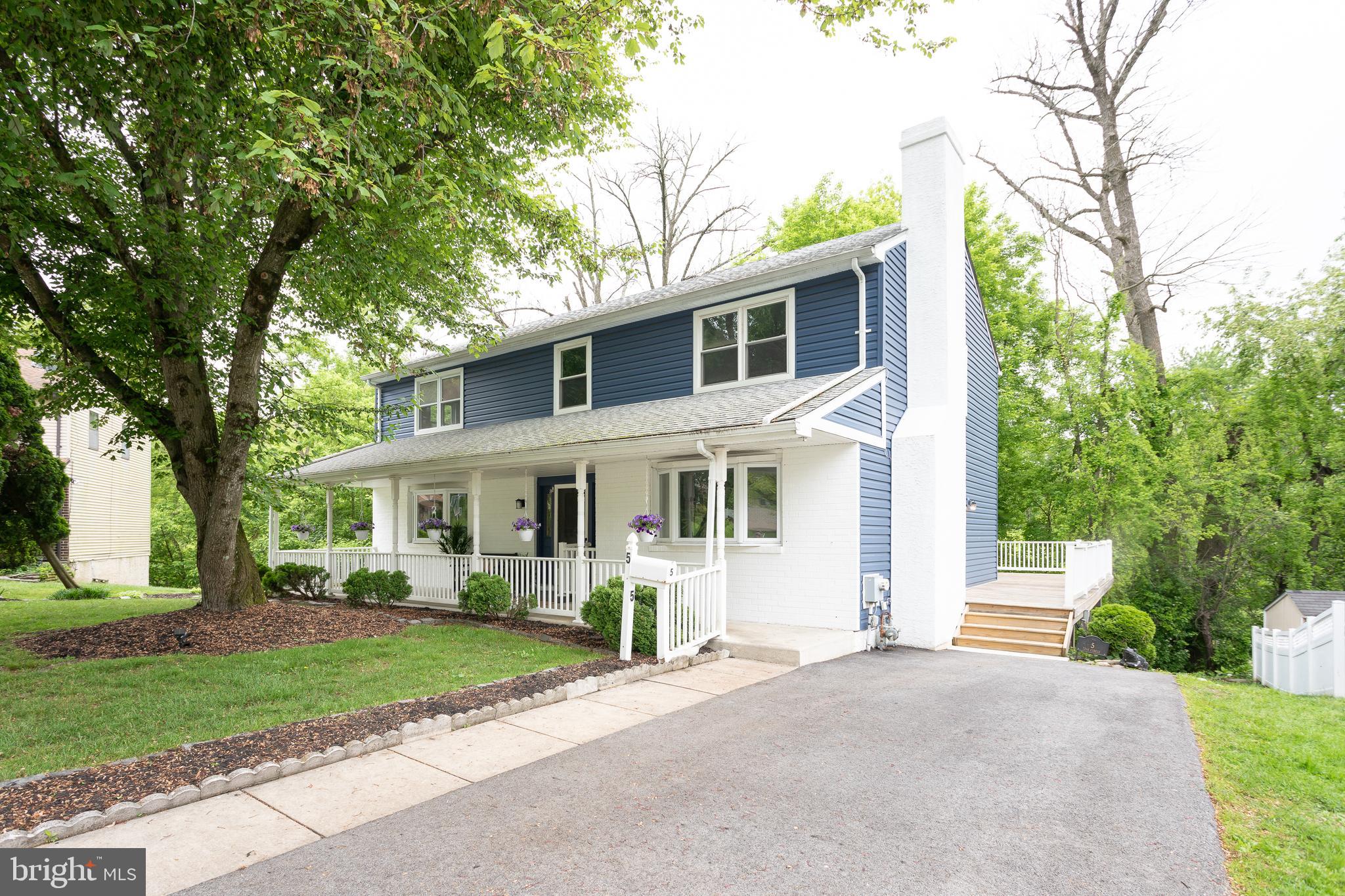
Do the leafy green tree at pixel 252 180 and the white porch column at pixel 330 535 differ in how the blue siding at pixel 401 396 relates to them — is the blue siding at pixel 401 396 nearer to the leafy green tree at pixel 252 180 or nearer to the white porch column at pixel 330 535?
the white porch column at pixel 330 535

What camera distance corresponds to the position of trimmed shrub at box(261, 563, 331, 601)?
13672mm

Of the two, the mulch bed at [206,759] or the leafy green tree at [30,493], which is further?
the leafy green tree at [30,493]

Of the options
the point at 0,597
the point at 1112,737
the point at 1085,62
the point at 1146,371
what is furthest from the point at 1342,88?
the point at 0,597

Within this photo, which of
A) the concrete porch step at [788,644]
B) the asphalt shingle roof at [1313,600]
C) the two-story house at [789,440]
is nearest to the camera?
the concrete porch step at [788,644]

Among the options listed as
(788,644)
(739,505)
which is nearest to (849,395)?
(739,505)

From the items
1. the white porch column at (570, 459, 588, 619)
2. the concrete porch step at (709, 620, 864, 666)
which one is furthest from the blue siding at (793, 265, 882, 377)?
the concrete porch step at (709, 620, 864, 666)

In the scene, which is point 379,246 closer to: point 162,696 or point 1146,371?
point 162,696

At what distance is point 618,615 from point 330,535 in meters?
8.94

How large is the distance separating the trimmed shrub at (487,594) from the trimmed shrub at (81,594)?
10538 mm

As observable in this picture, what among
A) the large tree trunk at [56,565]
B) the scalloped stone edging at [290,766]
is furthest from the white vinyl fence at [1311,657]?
the large tree trunk at [56,565]

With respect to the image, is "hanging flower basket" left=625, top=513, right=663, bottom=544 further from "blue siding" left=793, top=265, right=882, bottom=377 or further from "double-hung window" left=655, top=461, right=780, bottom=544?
"blue siding" left=793, top=265, right=882, bottom=377

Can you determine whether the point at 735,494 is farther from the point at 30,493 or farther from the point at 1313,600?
the point at 30,493

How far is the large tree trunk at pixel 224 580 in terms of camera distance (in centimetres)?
945

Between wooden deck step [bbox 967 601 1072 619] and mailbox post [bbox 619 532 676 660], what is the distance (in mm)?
6111
